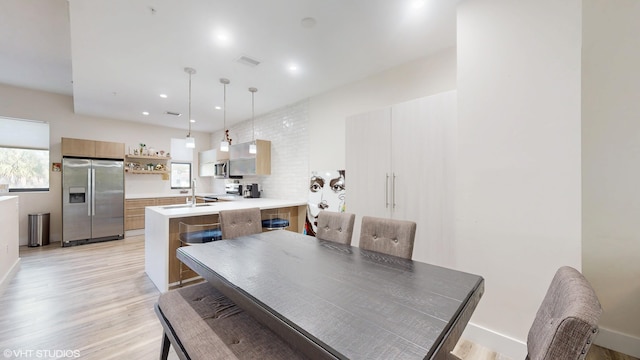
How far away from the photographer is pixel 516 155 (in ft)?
6.06

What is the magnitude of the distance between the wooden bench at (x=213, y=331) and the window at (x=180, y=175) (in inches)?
247

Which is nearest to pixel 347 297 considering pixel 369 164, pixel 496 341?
pixel 496 341

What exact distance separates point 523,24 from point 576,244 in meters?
1.57

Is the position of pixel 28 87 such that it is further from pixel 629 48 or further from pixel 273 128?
pixel 629 48

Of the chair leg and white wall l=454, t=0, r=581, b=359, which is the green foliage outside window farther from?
white wall l=454, t=0, r=581, b=359

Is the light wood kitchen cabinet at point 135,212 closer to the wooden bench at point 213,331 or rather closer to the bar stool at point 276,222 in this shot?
the bar stool at point 276,222

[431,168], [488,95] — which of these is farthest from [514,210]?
[488,95]

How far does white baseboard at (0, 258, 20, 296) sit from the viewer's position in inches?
116

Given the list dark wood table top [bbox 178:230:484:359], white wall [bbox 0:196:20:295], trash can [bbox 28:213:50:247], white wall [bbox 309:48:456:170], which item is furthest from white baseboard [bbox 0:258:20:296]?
white wall [bbox 309:48:456:170]

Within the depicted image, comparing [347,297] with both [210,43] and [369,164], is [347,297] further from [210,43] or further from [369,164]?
[210,43]

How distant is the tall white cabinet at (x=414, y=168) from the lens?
2.30 metres

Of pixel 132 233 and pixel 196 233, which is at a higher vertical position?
pixel 196 233

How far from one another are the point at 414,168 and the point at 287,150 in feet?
9.68

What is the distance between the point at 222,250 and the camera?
6.24 ft
